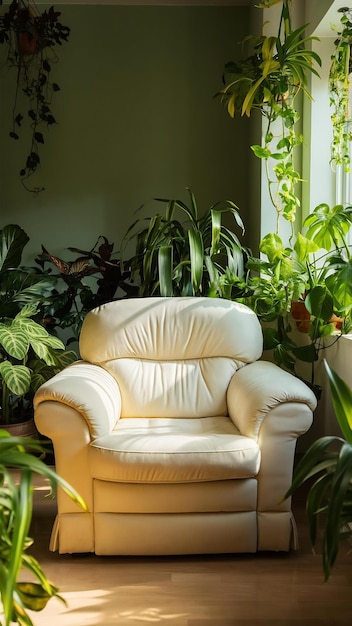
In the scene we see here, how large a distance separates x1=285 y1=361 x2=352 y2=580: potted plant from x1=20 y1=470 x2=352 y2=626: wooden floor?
0.63 metres

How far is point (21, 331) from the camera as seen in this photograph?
338 centimetres

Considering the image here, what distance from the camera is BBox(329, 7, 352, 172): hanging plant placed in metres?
3.23

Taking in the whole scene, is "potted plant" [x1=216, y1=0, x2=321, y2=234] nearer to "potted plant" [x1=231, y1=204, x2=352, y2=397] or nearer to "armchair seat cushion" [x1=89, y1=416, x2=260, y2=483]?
"potted plant" [x1=231, y1=204, x2=352, y2=397]

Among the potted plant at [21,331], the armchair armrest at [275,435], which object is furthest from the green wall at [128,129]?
the armchair armrest at [275,435]

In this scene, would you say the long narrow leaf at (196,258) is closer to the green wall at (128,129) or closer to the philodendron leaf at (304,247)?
the philodendron leaf at (304,247)

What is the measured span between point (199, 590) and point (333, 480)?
1.01 metres

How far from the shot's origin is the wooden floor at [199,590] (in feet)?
6.95

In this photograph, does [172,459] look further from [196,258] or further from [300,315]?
[300,315]

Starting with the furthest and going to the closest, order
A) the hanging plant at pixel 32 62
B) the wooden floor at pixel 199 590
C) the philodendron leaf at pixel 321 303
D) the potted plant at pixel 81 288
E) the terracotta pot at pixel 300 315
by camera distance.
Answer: the hanging plant at pixel 32 62 < the potted plant at pixel 81 288 < the terracotta pot at pixel 300 315 < the philodendron leaf at pixel 321 303 < the wooden floor at pixel 199 590

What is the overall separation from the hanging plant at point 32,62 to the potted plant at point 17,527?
126 inches

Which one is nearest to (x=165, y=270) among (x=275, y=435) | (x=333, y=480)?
(x=275, y=435)

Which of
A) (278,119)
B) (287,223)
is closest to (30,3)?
(278,119)

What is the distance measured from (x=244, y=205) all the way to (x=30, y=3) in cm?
186

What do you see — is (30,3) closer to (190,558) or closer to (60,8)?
(60,8)
